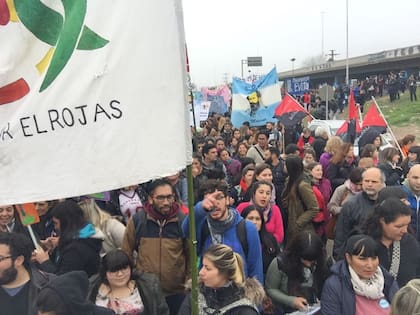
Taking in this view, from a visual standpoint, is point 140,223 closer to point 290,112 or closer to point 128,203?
point 128,203

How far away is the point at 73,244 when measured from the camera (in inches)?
128

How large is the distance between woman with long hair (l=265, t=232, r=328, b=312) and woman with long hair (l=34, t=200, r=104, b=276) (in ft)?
4.42

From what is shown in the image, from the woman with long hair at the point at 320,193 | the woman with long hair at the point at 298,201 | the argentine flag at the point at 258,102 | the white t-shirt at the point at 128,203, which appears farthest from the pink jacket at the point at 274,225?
the argentine flag at the point at 258,102

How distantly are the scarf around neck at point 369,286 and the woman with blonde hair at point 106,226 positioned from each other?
1.82 m

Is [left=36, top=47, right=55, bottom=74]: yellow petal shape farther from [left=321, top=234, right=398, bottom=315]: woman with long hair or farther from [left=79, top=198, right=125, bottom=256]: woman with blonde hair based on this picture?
[left=321, top=234, right=398, bottom=315]: woman with long hair

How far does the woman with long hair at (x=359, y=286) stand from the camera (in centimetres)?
265

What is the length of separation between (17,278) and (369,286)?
2.17 metres

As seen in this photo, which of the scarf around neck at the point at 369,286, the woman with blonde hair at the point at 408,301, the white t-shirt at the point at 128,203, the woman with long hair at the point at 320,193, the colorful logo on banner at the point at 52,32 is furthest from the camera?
the woman with long hair at the point at 320,193

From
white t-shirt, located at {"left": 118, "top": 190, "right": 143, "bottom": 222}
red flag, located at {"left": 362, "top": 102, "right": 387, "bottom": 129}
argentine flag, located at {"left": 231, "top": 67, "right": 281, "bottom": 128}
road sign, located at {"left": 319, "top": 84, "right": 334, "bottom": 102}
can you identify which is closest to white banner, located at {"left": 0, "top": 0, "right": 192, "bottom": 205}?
white t-shirt, located at {"left": 118, "top": 190, "right": 143, "bottom": 222}

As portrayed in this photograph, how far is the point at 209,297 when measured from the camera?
2.55 m

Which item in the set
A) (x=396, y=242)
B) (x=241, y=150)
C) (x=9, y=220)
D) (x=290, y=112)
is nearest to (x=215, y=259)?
(x=396, y=242)

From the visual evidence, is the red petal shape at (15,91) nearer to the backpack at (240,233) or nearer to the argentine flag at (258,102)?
the backpack at (240,233)

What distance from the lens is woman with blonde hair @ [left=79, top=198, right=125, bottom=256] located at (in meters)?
3.59

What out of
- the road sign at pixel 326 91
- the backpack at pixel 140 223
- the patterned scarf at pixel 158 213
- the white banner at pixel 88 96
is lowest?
the road sign at pixel 326 91
